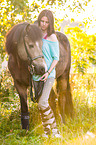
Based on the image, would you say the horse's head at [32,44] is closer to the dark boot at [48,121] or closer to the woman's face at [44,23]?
the woman's face at [44,23]

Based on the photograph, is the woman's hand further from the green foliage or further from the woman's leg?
the green foliage

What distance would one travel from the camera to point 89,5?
6754mm

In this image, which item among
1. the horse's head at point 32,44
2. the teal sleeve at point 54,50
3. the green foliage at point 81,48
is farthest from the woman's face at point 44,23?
the green foliage at point 81,48

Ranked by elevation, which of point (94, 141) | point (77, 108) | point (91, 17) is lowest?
point (77, 108)

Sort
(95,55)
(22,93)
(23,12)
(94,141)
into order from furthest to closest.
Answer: (95,55), (23,12), (22,93), (94,141)

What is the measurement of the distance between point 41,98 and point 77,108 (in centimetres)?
192

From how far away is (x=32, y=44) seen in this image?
339 cm

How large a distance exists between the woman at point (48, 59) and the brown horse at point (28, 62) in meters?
0.17

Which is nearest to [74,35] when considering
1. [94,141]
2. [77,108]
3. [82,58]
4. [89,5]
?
[82,58]

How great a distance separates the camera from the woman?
3500 millimetres

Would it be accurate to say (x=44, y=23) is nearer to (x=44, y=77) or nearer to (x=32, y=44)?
(x=32, y=44)

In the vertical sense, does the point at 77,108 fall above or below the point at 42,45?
below

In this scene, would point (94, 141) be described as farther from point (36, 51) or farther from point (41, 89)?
point (36, 51)

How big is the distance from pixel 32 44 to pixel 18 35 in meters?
0.34
